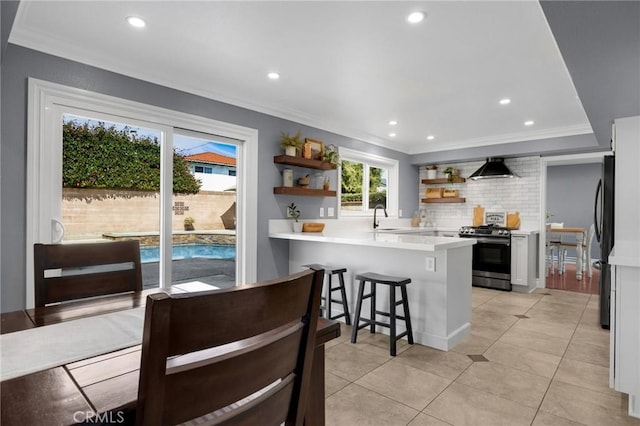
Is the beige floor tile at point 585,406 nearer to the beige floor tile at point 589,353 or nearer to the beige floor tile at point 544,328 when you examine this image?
the beige floor tile at point 589,353

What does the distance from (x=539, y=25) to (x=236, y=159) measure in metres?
2.85

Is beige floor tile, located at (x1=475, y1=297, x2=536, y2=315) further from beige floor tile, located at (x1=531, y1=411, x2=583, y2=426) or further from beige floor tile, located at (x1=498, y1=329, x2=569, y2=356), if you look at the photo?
beige floor tile, located at (x1=531, y1=411, x2=583, y2=426)

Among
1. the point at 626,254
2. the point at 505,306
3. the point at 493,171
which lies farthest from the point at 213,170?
the point at 493,171

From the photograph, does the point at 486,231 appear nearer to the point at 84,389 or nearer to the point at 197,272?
the point at 197,272

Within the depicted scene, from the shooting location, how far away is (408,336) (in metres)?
3.03

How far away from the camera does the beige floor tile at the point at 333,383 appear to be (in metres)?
2.25

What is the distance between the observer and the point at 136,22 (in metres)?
2.20

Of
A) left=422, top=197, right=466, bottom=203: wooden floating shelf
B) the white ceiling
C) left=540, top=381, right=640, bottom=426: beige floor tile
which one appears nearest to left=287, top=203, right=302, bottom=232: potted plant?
the white ceiling

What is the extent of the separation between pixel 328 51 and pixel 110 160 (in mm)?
1983

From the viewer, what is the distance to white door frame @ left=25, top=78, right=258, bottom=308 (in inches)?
94.3

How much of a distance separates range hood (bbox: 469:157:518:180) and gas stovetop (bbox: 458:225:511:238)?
802 millimetres

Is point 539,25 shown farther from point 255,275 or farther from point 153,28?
point 255,275

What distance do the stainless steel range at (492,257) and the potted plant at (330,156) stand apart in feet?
8.00

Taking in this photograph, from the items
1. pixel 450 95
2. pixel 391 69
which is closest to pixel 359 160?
pixel 450 95
